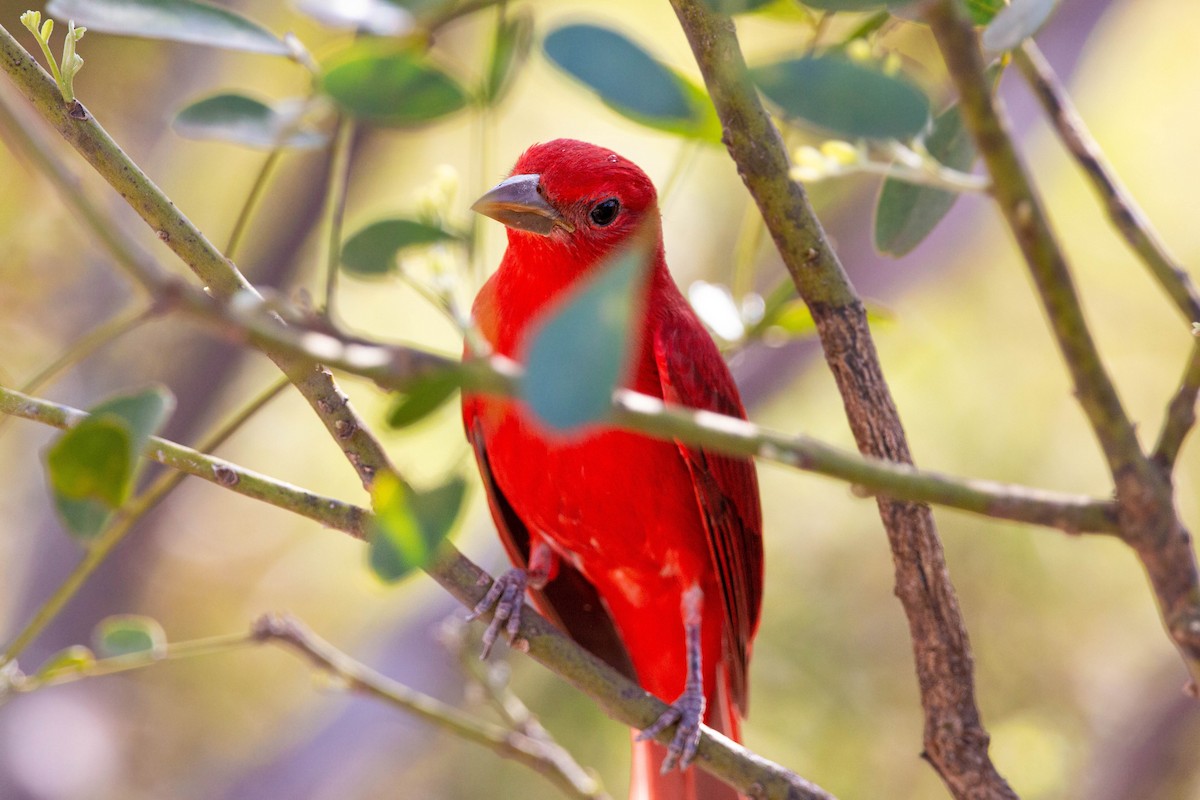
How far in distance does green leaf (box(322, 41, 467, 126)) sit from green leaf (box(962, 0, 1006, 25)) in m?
0.77

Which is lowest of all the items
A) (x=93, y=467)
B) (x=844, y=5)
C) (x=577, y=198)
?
(x=93, y=467)

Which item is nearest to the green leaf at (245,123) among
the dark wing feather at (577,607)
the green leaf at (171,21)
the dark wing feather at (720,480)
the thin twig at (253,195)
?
the green leaf at (171,21)

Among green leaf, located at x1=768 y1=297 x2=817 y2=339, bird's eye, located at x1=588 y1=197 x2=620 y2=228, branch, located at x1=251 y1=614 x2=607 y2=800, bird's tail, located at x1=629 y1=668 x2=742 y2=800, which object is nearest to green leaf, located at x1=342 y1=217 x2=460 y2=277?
branch, located at x1=251 y1=614 x2=607 y2=800

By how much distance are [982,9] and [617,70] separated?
2.40 feet

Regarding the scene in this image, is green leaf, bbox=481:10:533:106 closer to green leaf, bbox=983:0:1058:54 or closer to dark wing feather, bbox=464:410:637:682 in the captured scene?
green leaf, bbox=983:0:1058:54

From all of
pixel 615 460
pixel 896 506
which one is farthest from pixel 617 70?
pixel 615 460

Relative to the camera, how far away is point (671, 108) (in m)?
1.21

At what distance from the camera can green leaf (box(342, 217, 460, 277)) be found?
1396 mm

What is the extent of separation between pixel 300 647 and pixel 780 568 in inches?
148

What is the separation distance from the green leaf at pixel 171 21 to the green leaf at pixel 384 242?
0.80 ft

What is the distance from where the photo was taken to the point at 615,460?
294 centimetres

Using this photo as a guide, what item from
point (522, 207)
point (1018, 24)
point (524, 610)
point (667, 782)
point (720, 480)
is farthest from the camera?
point (667, 782)

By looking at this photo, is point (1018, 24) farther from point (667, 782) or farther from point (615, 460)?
point (667, 782)

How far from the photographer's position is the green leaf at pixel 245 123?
138 cm
